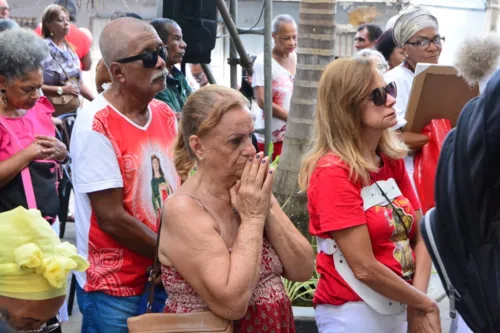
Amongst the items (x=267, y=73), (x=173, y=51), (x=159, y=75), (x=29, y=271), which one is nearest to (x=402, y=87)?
(x=173, y=51)

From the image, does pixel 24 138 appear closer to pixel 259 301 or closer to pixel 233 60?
pixel 259 301

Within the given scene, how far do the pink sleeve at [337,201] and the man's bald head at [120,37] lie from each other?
3.72 feet

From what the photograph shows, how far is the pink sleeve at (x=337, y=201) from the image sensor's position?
13.5 ft

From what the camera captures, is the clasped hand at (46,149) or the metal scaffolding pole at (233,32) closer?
the clasped hand at (46,149)

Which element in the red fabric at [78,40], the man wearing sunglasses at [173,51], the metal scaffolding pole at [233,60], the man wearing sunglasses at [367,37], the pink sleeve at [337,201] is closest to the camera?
the pink sleeve at [337,201]

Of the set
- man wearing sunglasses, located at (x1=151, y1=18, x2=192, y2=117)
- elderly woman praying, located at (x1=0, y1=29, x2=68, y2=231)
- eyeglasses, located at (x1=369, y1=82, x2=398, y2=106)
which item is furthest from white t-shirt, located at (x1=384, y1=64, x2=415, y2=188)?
elderly woman praying, located at (x1=0, y1=29, x2=68, y2=231)

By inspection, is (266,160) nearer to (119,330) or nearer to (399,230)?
(399,230)

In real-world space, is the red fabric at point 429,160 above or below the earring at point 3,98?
below

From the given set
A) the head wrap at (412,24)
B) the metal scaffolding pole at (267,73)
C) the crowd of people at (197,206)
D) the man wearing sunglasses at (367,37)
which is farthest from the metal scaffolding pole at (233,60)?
the crowd of people at (197,206)

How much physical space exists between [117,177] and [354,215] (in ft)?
3.57

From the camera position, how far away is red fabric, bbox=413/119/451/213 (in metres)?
5.71

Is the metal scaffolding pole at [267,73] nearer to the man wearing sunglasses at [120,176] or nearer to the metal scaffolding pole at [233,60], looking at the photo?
the metal scaffolding pole at [233,60]

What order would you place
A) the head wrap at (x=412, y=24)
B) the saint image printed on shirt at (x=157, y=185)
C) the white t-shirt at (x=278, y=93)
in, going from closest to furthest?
the saint image printed on shirt at (x=157, y=185) < the head wrap at (x=412, y=24) < the white t-shirt at (x=278, y=93)

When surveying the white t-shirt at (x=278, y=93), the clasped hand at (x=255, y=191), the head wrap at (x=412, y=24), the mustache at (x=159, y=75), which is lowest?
the white t-shirt at (x=278, y=93)
